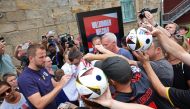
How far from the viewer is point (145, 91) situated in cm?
230

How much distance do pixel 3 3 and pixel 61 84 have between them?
4.72 m

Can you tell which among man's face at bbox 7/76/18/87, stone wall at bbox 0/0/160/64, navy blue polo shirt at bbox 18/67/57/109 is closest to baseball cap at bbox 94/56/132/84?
navy blue polo shirt at bbox 18/67/57/109

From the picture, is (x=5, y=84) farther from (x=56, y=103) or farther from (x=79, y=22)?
(x=79, y=22)

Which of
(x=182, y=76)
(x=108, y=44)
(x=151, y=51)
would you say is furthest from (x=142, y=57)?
(x=108, y=44)

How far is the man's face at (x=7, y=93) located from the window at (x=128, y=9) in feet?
28.9

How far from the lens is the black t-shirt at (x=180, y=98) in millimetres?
2195

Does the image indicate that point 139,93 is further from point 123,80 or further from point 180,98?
point 180,98

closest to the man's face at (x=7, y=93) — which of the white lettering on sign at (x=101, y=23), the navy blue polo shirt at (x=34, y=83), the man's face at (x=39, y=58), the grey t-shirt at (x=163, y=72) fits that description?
the navy blue polo shirt at (x=34, y=83)

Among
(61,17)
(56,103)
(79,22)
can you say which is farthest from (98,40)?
(61,17)

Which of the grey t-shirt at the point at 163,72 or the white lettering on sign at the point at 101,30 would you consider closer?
the grey t-shirt at the point at 163,72

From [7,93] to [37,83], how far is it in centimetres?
37

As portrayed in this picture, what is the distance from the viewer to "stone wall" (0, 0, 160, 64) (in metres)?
7.12

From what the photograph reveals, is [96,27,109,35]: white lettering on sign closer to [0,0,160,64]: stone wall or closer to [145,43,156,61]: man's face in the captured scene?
[145,43,156,61]: man's face

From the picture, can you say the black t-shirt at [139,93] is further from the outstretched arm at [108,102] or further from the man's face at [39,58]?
the man's face at [39,58]
